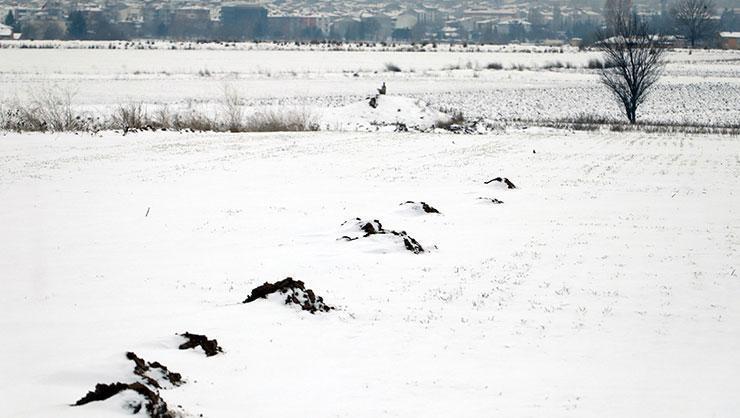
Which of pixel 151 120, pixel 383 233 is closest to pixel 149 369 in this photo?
pixel 383 233

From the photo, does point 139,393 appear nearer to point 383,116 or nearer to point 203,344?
point 203,344

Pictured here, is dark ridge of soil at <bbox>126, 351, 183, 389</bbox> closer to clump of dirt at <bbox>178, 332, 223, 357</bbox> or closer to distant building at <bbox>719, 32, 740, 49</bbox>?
clump of dirt at <bbox>178, 332, 223, 357</bbox>

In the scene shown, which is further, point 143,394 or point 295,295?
point 295,295

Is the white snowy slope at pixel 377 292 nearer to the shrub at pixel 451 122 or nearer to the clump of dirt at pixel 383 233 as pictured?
the clump of dirt at pixel 383 233

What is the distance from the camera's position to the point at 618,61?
47.3 m

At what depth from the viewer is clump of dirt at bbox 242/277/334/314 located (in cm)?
1017

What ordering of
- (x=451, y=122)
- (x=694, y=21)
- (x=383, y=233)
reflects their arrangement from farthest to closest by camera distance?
(x=694, y=21) < (x=451, y=122) < (x=383, y=233)

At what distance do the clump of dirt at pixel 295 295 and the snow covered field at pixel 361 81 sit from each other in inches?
1202

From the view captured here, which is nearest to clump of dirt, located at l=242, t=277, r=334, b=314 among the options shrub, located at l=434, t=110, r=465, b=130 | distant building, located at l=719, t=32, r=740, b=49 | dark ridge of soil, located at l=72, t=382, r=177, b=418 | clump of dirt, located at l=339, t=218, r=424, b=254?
dark ridge of soil, located at l=72, t=382, r=177, b=418

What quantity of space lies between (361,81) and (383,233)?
51155mm

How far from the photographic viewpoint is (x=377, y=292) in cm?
1127

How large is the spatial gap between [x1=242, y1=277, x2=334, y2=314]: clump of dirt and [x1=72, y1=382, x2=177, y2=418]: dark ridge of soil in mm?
3343

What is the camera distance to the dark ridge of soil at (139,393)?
21.9 feet

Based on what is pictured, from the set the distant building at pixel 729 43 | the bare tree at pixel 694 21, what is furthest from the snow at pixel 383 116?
the distant building at pixel 729 43
